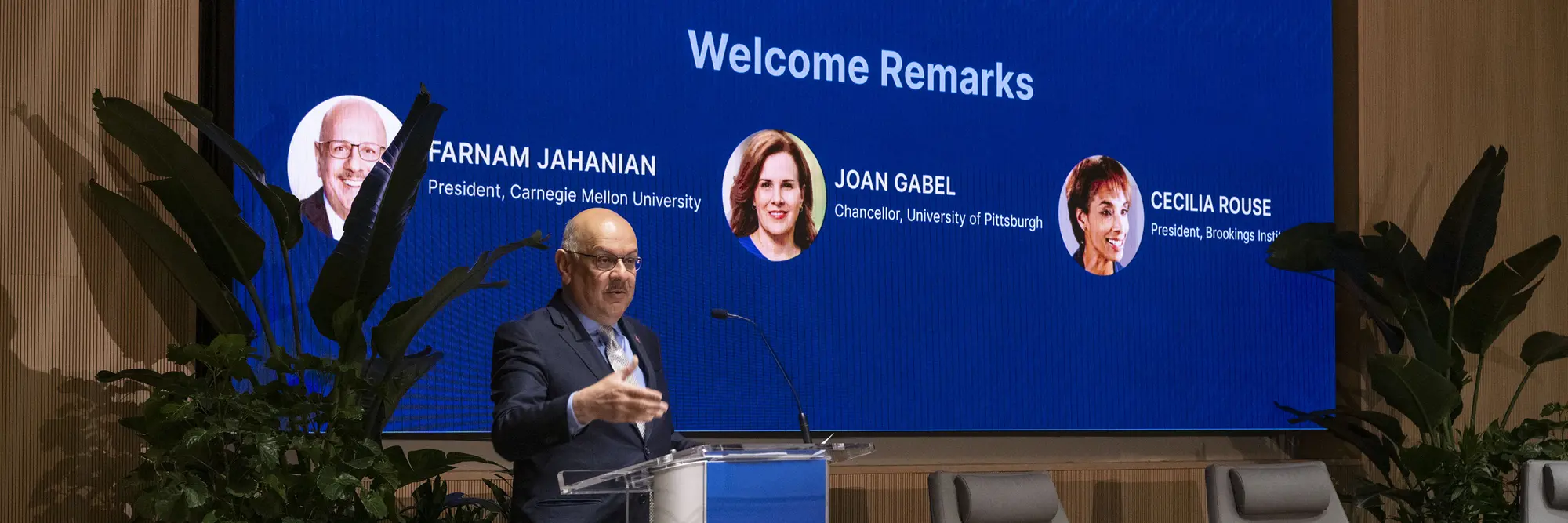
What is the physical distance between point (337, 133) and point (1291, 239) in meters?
3.57

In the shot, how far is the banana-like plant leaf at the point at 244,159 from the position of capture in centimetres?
348

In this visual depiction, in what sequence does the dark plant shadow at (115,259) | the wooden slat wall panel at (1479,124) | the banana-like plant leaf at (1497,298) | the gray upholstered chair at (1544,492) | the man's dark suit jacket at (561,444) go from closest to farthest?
the man's dark suit jacket at (561,444)
the dark plant shadow at (115,259)
the gray upholstered chair at (1544,492)
the banana-like plant leaf at (1497,298)
the wooden slat wall panel at (1479,124)

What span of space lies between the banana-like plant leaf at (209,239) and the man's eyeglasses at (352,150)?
2.07 feet

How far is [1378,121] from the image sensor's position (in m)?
6.09

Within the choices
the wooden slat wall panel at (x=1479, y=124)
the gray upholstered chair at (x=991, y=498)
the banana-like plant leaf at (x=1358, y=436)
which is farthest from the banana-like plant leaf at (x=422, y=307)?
the wooden slat wall panel at (x=1479, y=124)

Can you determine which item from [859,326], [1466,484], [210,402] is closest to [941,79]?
[859,326]

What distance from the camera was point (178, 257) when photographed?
3551mm

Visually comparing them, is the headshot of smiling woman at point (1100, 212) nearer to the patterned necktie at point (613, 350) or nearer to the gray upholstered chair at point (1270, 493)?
the gray upholstered chair at point (1270, 493)

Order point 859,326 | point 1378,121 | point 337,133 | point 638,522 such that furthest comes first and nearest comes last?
point 1378,121, point 859,326, point 337,133, point 638,522

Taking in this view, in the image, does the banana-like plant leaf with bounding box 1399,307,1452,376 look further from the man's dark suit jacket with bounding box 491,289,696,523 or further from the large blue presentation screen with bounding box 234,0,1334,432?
the man's dark suit jacket with bounding box 491,289,696,523

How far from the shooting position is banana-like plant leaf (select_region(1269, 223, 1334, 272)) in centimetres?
545

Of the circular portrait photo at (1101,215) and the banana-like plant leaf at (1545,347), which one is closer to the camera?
the circular portrait photo at (1101,215)

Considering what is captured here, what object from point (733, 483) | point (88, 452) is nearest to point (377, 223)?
point (88, 452)

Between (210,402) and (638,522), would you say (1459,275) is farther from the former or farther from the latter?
(210,402)
